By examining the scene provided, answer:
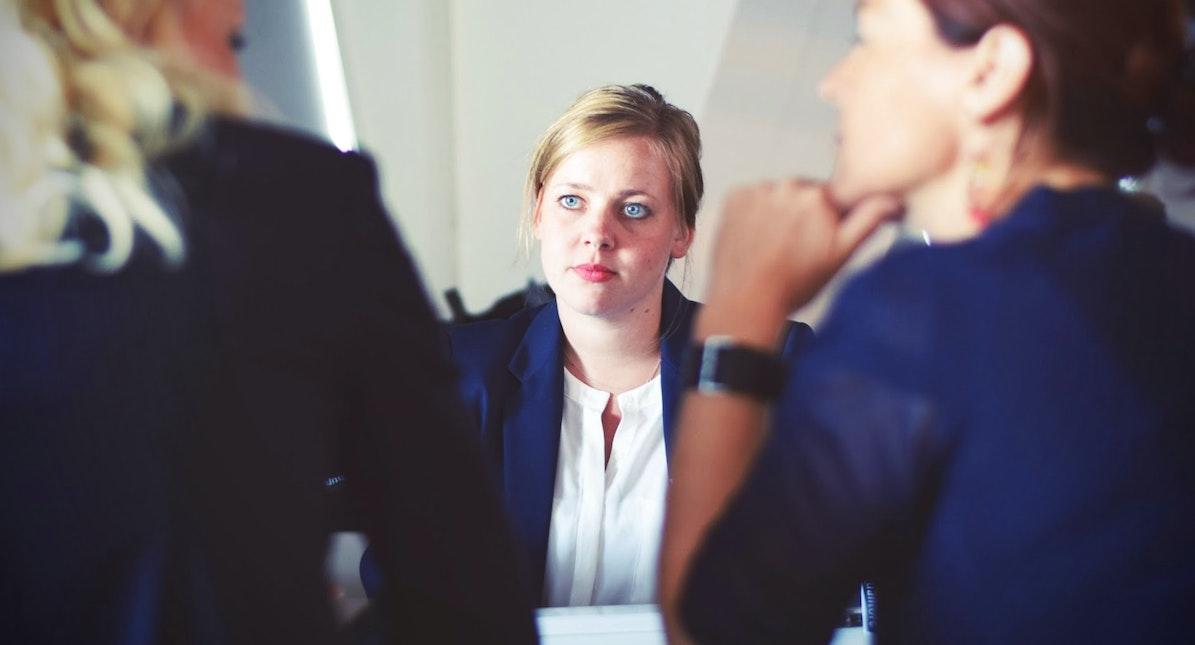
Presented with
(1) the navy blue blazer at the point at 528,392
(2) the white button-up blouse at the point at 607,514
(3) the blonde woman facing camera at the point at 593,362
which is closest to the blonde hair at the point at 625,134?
(3) the blonde woman facing camera at the point at 593,362

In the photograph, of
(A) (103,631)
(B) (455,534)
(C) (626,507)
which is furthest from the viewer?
(C) (626,507)

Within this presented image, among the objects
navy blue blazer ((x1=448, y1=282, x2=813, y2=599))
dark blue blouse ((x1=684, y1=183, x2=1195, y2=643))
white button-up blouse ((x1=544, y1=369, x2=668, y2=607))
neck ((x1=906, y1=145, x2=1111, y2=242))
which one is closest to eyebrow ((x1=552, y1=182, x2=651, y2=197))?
navy blue blazer ((x1=448, y1=282, x2=813, y2=599))

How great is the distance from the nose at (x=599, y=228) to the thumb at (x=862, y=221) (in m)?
0.33

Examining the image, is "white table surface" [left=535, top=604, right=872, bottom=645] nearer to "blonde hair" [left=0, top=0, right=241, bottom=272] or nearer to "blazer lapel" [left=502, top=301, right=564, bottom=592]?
"blazer lapel" [left=502, top=301, right=564, bottom=592]

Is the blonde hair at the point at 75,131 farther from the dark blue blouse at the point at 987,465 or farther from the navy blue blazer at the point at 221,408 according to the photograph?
the dark blue blouse at the point at 987,465

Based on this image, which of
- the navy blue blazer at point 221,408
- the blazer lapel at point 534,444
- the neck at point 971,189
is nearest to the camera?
the navy blue blazer at point 221,408

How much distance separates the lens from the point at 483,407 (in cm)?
99

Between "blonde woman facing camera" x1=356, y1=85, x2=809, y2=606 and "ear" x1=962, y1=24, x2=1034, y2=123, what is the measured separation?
405mm

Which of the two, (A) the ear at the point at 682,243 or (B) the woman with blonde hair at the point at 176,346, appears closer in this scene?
(B) the woman with blonde hair at the point at 176,346

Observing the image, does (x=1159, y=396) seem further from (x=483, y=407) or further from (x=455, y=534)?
(x=483, y=407)

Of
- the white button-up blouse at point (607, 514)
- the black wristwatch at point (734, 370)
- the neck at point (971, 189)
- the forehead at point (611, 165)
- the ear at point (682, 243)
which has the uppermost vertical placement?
the forehead at point (611, 165)

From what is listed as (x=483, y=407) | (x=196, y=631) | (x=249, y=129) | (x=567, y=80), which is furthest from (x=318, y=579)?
(x=567, y=80)

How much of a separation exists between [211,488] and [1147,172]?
74 cm

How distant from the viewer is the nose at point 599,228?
0.98m
